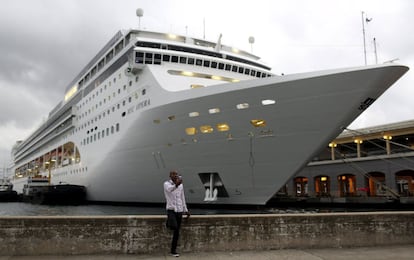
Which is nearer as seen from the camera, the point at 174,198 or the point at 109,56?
the point at 174,198

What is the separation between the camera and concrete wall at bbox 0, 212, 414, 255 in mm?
5734

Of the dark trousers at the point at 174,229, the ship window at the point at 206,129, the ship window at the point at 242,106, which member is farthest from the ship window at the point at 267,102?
the dark trousers at the point at 174,229

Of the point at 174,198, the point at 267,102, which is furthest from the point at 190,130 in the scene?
the point at 174,198

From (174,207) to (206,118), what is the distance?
38.2 feet

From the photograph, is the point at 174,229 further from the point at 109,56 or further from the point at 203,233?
the point at 109,56

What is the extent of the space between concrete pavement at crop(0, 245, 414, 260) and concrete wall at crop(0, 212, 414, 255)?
0.47 feet

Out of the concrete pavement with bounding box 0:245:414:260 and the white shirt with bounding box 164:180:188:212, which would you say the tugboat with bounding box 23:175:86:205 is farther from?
the white shirt with bounding box 164:180:188:212

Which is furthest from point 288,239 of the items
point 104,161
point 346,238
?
point 104,161

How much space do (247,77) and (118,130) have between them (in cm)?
861

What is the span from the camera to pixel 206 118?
17.3 metres

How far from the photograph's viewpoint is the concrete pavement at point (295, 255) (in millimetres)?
5559

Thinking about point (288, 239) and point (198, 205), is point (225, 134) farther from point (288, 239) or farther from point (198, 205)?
point (288, 239)

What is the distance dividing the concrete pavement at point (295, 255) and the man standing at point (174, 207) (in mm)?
306

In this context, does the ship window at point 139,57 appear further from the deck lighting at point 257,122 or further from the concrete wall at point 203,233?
the concrete wall at point 203,233
